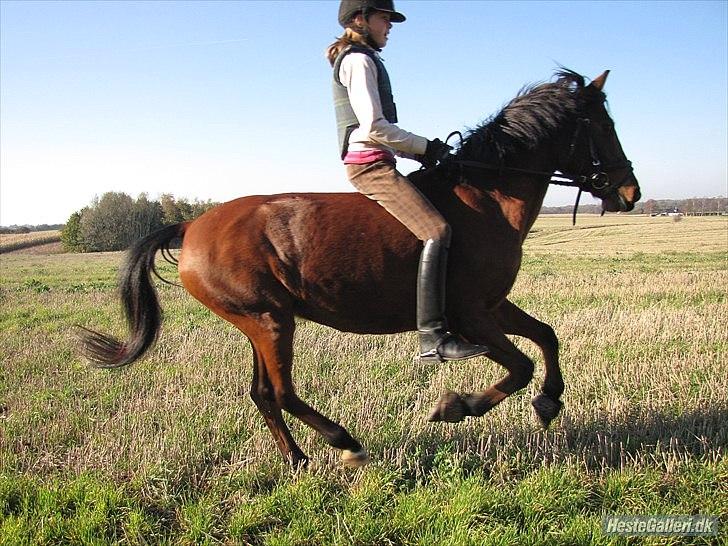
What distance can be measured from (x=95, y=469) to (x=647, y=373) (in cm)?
545

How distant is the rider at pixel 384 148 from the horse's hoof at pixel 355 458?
0.90 m

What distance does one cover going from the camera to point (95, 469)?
4434 millimetres

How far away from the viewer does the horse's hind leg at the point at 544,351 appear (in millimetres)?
4719

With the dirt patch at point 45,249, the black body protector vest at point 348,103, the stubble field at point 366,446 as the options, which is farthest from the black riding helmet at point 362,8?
the dirt patch at point 45,249

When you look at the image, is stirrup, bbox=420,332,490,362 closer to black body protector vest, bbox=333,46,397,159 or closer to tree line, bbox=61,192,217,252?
black body protector vest, bbox=333,46,397,159

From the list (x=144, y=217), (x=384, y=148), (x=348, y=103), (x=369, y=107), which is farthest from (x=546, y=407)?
(x=144, y=217)

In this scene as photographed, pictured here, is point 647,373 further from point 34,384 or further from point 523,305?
point 34,384

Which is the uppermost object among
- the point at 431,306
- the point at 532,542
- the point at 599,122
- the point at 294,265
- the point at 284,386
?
the point at 599,122

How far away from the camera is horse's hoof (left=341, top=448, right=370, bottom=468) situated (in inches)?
172

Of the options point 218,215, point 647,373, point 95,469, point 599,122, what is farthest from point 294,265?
point 647,373

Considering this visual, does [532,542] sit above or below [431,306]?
below

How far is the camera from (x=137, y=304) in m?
5.00

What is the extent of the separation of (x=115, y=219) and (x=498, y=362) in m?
64.3

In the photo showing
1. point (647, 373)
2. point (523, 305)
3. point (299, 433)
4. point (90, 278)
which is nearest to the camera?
point (299, 433)
